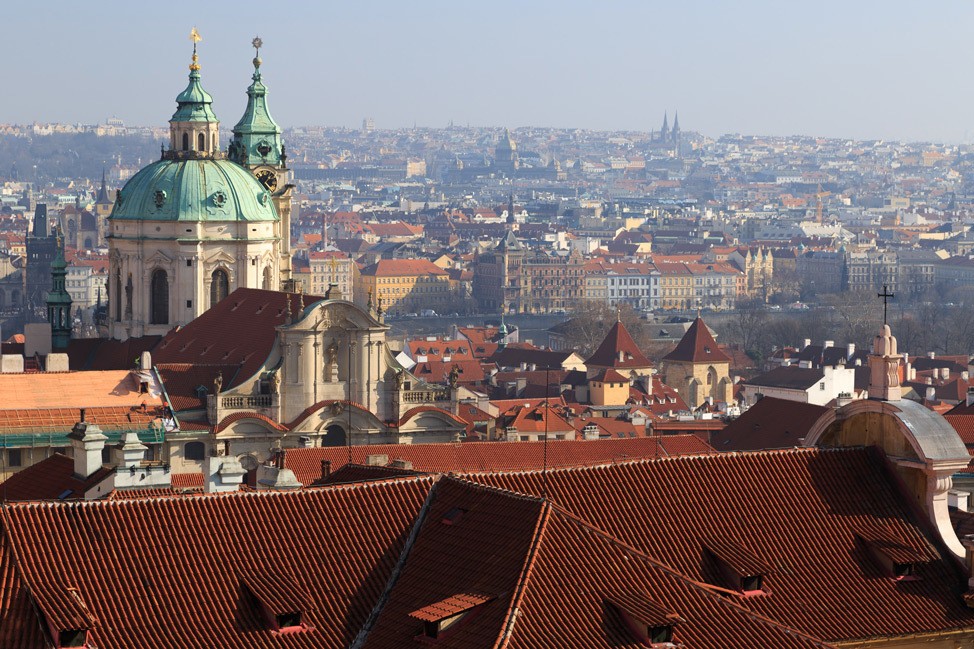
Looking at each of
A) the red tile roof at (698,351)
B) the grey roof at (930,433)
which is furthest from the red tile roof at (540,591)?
the red tile roof at (698,351)

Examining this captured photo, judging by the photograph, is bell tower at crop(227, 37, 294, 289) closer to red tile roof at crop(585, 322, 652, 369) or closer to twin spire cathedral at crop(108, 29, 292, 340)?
twin spire cathedral at crop(108, 29, 292, 340)

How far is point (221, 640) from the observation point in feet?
76.7

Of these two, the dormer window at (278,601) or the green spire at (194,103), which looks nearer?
the dormer window at (278,601)

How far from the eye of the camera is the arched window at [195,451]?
2495 inches

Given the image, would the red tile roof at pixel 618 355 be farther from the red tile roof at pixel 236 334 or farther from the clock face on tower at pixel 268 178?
the red tile roof at pixel 236 334

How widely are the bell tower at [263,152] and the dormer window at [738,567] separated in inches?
2462

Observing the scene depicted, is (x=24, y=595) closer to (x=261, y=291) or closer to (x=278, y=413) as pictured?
(x=278, y=413)

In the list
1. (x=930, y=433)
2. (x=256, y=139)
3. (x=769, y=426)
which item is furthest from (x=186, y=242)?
(x=930, y=433)

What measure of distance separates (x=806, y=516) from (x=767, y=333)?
131 m

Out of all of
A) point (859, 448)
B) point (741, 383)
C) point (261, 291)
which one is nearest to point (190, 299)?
point (261, 291)

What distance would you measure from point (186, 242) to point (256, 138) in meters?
12.4

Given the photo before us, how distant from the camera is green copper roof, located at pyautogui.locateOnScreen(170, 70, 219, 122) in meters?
85.2

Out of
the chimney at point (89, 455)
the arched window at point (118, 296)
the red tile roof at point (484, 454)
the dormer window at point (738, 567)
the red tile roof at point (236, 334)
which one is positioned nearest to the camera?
the dormer window at point (738, 567)

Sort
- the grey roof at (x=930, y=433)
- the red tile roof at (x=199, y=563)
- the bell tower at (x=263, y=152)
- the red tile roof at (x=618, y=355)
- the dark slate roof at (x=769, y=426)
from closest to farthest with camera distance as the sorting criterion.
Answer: the red tile roof at (x=199, y=563) < the grey roof at (x=930, y=433) < the dark slate roof at (x=769, y=426) < the bell tower at (x=263, y=152) < the red tile roof at (x=618, y=355)
